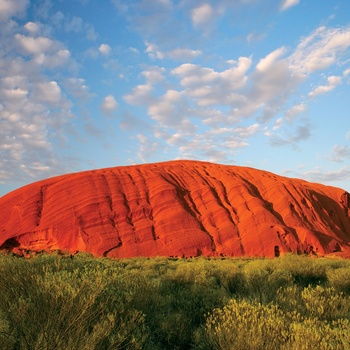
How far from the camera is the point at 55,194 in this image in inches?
1544

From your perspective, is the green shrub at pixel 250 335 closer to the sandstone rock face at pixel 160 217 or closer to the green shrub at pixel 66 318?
the green shrub at pixel 66 318

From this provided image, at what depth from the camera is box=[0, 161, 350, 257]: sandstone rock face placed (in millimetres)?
34781

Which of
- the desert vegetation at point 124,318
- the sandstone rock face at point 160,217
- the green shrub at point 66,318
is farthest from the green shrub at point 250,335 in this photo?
the sandstone rock face at point 160,217

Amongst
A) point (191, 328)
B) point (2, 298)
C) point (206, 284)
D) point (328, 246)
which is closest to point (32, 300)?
point (2, 298)

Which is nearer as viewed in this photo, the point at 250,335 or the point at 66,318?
the point at 66,318

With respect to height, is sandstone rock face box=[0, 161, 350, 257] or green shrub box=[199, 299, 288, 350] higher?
sandstone rock face box=[0, 161, 350, 257]

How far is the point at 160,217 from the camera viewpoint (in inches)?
1506

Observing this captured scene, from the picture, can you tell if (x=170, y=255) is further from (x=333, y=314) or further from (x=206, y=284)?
(x=333, y=314)

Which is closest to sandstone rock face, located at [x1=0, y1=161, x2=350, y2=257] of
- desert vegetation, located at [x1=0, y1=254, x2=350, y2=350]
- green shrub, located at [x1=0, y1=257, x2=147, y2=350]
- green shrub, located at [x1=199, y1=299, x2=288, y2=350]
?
desert vegetation, located at [x1=0, y1=254, x2=350, y2=350]

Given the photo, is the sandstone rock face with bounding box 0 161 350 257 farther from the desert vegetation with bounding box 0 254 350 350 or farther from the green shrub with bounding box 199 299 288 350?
the green shrub with bounding box 199 299 288 350

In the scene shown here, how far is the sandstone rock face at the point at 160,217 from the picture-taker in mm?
34781

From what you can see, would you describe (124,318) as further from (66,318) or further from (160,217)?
(160,217)

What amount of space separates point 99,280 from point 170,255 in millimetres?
29503

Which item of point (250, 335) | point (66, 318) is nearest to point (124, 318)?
point (66, 318)
